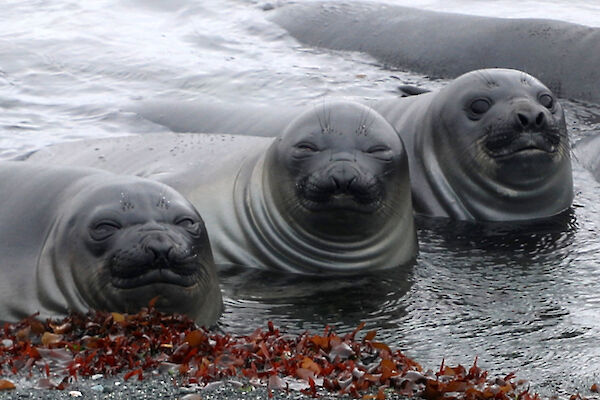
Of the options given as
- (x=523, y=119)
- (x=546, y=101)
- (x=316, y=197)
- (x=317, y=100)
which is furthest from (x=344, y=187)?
(x=317, y=100)

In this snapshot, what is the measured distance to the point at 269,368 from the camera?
564cm

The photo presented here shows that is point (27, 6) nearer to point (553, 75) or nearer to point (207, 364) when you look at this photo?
point (553, 75)

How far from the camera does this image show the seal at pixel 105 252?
6391 mm

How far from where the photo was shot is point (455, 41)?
14.0 m

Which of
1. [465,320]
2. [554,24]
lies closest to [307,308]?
[465,320]

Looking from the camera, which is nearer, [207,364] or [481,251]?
[207,364]

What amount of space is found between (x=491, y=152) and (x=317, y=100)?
12.8 feet

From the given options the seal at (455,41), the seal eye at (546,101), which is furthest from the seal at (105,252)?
the seal at (455,41)

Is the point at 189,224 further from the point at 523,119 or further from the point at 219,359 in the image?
the point at 523,119

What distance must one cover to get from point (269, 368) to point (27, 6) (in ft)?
43.7

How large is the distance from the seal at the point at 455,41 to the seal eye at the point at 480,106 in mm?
3644

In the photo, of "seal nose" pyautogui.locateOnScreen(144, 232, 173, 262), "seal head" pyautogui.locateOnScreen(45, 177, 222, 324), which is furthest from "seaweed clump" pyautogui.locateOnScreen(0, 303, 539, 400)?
"seal nose" pyautogui.locateOnScreen(144, 232, 173, 262)

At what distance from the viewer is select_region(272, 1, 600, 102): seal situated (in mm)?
12945

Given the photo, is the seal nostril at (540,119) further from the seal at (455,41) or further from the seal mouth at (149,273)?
the seal at (455,41)
